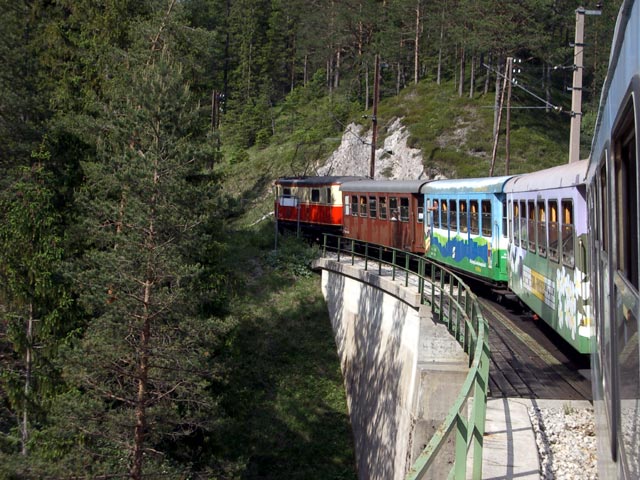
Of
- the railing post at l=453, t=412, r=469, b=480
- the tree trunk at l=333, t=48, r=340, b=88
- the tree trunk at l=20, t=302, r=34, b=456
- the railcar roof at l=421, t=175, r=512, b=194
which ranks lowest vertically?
the tree trunk at l=20, t=302, r=34, b=456

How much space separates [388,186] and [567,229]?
49.9 feet

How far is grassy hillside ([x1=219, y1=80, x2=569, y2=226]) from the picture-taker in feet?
176

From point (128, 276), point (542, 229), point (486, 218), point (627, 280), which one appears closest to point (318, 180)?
point (486, 218)

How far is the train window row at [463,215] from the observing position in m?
19.7

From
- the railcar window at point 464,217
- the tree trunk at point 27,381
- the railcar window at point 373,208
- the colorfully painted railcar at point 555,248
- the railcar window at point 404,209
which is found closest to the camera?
the colorfully painted railcar at point 555,248

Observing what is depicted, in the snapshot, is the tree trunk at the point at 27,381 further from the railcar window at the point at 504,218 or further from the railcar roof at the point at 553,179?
the railcar roof at the point at 553,179

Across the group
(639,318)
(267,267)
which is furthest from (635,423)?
(267,267)

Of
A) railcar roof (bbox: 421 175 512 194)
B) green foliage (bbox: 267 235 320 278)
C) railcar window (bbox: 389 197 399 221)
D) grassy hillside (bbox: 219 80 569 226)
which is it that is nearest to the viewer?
railcar roof (bbox: 421 175 512 194)

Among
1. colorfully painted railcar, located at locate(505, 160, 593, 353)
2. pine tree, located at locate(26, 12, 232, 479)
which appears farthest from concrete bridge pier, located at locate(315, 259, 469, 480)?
pine tree, located at locate(26, 12, 232, 479)

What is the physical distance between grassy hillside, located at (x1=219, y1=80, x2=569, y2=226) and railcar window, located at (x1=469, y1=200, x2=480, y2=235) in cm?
2753

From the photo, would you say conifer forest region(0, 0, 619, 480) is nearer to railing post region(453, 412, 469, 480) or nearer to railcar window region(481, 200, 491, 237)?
railcar window region(481, 200, 491, 237)

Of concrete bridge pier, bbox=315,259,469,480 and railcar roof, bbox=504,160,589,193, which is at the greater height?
railcar roof, bbox=504,160,589,193

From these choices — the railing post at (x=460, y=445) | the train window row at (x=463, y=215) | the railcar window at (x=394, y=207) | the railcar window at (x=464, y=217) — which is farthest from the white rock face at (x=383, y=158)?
the railing post at (x=460, y=445)

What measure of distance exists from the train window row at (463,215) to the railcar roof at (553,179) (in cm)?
196
